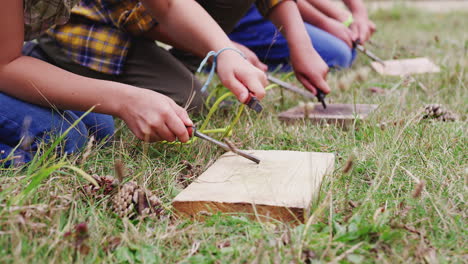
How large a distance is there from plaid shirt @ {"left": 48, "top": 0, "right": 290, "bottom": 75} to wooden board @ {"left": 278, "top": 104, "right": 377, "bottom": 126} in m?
A: 0.61

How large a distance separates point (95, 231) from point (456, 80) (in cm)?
177

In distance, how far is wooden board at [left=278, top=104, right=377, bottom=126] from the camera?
5.32 feet

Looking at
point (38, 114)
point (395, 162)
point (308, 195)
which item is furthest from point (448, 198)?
point (38, 114)

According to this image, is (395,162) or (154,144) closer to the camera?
(395,162)

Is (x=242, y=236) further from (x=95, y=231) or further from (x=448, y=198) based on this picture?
(x=448, y=198)

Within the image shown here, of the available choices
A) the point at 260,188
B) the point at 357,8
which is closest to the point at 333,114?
the point at 260,188

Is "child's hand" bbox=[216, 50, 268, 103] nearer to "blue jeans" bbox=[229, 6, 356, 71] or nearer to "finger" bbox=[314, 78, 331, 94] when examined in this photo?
"finger" bbox=[314, 78, 331, 94]

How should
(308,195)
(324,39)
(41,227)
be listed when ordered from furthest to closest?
(324,39)
(308,195)
(41,227)

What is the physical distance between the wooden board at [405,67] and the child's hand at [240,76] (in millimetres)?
1311

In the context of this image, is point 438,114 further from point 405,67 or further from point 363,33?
point 363,33

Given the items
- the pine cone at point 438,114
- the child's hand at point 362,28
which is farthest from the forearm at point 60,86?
the child's hand at point 362,28

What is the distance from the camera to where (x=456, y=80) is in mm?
2156

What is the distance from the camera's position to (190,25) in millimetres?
1412

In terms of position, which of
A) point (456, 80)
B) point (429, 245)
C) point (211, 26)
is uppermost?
point (211, 26)
